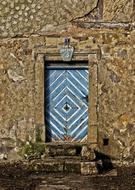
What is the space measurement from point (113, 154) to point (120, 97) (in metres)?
1.24

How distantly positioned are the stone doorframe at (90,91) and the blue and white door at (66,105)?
0.71 ft

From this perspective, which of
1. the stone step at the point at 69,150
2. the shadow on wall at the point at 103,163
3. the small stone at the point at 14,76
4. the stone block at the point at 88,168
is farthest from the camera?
the small stone at the point at 14,76

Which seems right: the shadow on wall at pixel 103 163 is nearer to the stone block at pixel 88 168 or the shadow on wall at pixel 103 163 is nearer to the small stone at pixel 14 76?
the stone block at pixel 88 168

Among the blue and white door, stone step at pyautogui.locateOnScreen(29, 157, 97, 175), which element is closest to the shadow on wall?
stone step at pyautogui.locateOnScreen(29, 157, 97, 175)

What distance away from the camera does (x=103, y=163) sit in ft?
40.1

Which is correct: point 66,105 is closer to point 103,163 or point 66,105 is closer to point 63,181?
point 103,163

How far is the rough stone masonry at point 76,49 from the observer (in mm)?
12516

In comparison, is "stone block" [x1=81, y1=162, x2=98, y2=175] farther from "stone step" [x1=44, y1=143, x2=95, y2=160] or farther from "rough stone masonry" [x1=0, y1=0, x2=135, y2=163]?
"rough stone masonry" [x1=0, y1=0, x2=135, y2=163]

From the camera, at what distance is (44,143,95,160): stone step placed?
11812mm

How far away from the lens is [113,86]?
1255cm

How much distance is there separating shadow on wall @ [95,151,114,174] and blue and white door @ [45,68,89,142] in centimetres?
56

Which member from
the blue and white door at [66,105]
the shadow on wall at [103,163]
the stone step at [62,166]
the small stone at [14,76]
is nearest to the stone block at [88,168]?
the stone step at [62,166]

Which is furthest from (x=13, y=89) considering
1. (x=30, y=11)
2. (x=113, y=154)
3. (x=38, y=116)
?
(x=113, y=154)

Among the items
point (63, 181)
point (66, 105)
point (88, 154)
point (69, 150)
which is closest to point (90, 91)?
point (66, 105)
